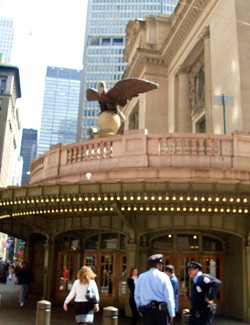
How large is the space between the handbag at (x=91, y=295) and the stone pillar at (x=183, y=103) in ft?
80.9

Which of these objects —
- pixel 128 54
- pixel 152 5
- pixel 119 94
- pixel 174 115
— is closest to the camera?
pixel 119 94

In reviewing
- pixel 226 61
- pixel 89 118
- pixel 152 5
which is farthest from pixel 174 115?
pixel 152 5

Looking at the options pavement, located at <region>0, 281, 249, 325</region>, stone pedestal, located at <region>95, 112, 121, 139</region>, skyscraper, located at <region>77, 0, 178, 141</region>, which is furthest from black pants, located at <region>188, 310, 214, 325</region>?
skyscraper, located at <region>77, 0, 178, 141</region>

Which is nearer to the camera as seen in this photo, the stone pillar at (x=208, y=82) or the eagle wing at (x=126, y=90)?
the eagle wing at (x=126, y=90)

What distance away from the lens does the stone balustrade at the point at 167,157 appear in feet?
45.6

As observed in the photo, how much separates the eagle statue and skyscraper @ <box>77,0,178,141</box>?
309 feet

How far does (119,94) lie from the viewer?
19.3 m

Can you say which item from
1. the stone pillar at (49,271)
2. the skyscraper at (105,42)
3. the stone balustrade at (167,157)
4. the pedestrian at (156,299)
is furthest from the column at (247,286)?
the skyscraper at (105,42)

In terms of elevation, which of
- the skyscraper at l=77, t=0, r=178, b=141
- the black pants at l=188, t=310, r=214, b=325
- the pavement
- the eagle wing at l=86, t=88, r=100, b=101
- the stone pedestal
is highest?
the skyscraper at l=77, t=0, r=178, b=141

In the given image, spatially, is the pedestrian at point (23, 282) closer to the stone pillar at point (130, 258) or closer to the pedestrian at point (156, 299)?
the stone pillar at point (130, 258)

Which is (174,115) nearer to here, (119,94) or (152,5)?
(119,94)

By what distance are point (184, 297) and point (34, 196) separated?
630 cm

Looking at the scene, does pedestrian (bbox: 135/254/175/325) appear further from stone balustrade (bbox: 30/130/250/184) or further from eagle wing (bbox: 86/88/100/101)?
eagle wing (bbox: 86/88/100/101)

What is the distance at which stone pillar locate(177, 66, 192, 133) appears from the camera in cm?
3184
